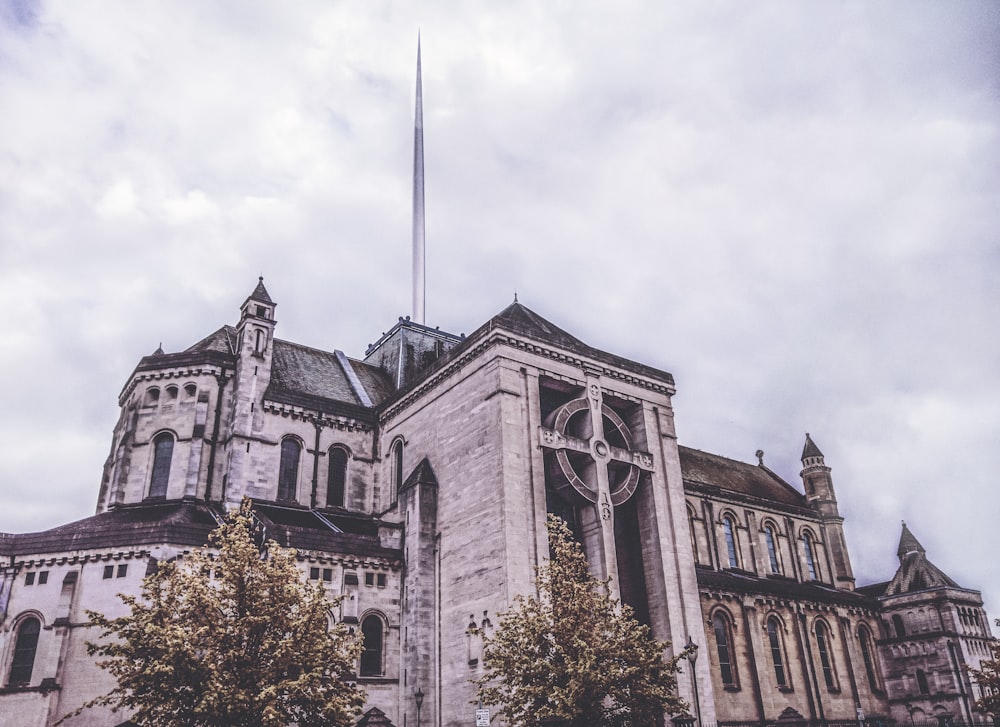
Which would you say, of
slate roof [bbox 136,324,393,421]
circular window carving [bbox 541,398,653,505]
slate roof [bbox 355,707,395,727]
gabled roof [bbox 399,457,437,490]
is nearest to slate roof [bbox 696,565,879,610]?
circular window carving [bbox 541,398,653,505]

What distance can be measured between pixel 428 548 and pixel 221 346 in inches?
684

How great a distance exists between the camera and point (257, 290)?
4262cm

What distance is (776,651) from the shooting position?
1805 inches

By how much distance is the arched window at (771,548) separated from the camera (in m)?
55.7

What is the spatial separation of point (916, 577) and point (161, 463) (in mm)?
50518

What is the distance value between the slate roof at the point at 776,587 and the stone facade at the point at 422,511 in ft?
0.68

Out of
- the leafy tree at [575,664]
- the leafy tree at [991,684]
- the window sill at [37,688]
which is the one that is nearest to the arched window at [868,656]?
the leafy tree at [991,684]

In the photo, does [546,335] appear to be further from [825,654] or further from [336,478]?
[825,654]

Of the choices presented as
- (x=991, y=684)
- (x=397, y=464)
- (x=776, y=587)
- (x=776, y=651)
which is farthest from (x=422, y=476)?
(x=991, y=684)

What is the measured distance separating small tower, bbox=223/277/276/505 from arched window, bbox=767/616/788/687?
3081cm

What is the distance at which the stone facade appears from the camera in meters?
30.4

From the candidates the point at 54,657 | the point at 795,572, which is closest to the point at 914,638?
the point at 795,572

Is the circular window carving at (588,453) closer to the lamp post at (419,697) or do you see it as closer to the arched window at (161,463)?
the lamp post at (419,697)

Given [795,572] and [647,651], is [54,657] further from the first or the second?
[795,572]
